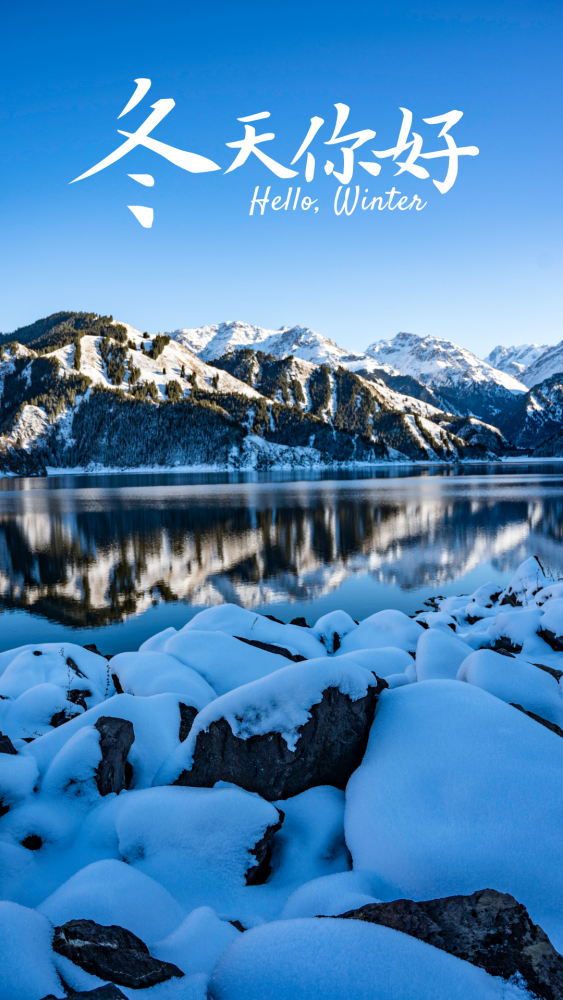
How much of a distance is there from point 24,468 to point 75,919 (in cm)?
21660

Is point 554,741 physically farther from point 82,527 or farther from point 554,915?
point 82,527

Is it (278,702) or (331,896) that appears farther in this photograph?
(278,702)

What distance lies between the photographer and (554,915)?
3.92 meters

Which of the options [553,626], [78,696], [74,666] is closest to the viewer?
[78,696]

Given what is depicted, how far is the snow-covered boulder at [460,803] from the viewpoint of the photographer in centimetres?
414

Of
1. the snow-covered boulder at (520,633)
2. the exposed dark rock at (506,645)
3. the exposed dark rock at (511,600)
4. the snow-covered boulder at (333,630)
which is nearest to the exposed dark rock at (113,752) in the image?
the snow-covered boulder at (333,630)

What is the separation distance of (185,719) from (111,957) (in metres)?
3.85

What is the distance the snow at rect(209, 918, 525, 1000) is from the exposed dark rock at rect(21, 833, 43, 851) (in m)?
3.01

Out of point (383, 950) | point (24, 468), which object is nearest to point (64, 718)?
point (383, 950)

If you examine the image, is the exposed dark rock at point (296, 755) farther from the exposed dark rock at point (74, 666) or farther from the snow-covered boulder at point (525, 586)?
the snow-covered boulder at point (525, 586)

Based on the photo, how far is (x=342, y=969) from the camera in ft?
9.49

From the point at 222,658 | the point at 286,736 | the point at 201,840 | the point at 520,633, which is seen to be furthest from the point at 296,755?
the point at 520,633

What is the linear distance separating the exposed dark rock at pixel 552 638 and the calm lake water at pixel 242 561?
9.57 meters

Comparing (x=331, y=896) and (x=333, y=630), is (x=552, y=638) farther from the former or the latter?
(x=331, y=896)
